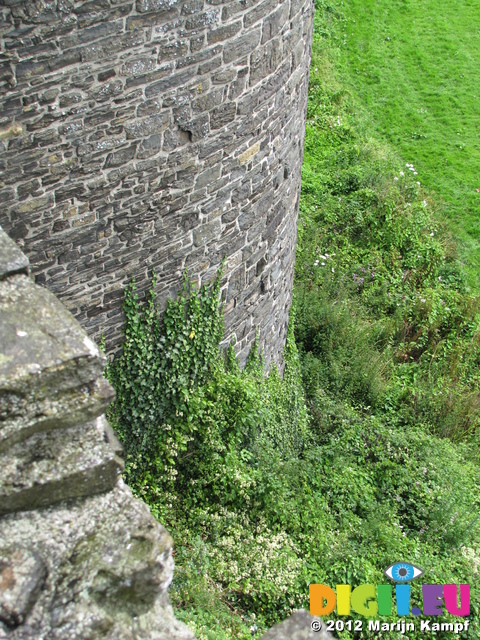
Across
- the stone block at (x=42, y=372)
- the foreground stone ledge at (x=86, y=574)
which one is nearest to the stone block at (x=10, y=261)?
the stone block at (x=42, y=372)

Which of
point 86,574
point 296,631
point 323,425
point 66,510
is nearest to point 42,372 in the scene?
point 66,510

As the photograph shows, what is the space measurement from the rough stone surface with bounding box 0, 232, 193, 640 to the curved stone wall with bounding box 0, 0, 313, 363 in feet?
6.75

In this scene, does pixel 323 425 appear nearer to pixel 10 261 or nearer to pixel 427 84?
pixel 10 261

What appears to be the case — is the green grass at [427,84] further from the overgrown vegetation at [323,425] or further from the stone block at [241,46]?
the stone block at [241,46]

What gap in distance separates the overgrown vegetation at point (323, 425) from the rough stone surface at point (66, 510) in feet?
8.26

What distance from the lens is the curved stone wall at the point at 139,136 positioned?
4.22 meters

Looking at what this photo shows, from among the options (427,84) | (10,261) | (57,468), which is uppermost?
(10,261)

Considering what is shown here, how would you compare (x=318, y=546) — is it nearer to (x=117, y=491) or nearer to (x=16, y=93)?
(x=117, y=491)

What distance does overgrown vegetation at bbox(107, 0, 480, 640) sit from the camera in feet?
19.1

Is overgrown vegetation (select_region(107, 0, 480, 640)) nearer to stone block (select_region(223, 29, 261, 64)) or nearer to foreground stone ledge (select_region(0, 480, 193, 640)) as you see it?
stone block (select_region(223, 29, 261, 64))

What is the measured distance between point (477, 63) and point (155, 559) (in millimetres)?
18013

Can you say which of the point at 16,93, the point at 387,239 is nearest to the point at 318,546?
the point at 16,93

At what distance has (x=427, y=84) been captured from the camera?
658 inches

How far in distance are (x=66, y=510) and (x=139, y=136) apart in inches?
117
